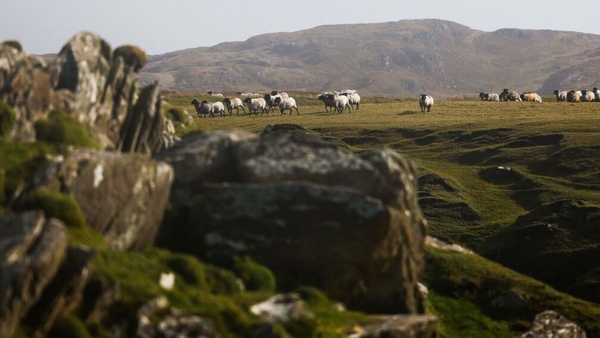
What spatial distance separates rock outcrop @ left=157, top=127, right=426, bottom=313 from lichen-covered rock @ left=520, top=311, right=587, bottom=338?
5.31m

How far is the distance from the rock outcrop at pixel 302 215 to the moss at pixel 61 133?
2009mm

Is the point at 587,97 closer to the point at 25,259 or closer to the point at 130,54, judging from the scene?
the point at 130,54

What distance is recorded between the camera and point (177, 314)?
15016 mm

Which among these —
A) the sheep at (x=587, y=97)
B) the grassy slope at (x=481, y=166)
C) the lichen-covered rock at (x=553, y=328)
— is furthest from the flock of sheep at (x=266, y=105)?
the lichen-covered rock at (x=553, y=328)

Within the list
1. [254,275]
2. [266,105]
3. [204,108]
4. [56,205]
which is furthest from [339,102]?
[56,205]

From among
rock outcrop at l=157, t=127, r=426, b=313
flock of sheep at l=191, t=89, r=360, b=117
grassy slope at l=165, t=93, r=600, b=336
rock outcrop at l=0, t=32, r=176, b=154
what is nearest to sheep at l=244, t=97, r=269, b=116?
flock of sheep at l=191, t=89, r=360, b=117

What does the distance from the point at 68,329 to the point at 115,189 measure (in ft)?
13.9

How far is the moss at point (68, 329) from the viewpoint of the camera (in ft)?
45.6

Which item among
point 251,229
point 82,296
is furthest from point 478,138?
point 82,296

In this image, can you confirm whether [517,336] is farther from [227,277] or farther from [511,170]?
[511,170]

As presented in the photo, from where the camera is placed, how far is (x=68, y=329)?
13953 mm

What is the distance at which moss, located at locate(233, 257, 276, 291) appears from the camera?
18.1m

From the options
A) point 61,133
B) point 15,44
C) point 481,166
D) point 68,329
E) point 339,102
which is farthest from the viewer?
point 339,102

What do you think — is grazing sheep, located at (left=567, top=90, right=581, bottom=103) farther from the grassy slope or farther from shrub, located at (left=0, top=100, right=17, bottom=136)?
shrub, located at (left=0, top=100, right=17, bottom=136)
